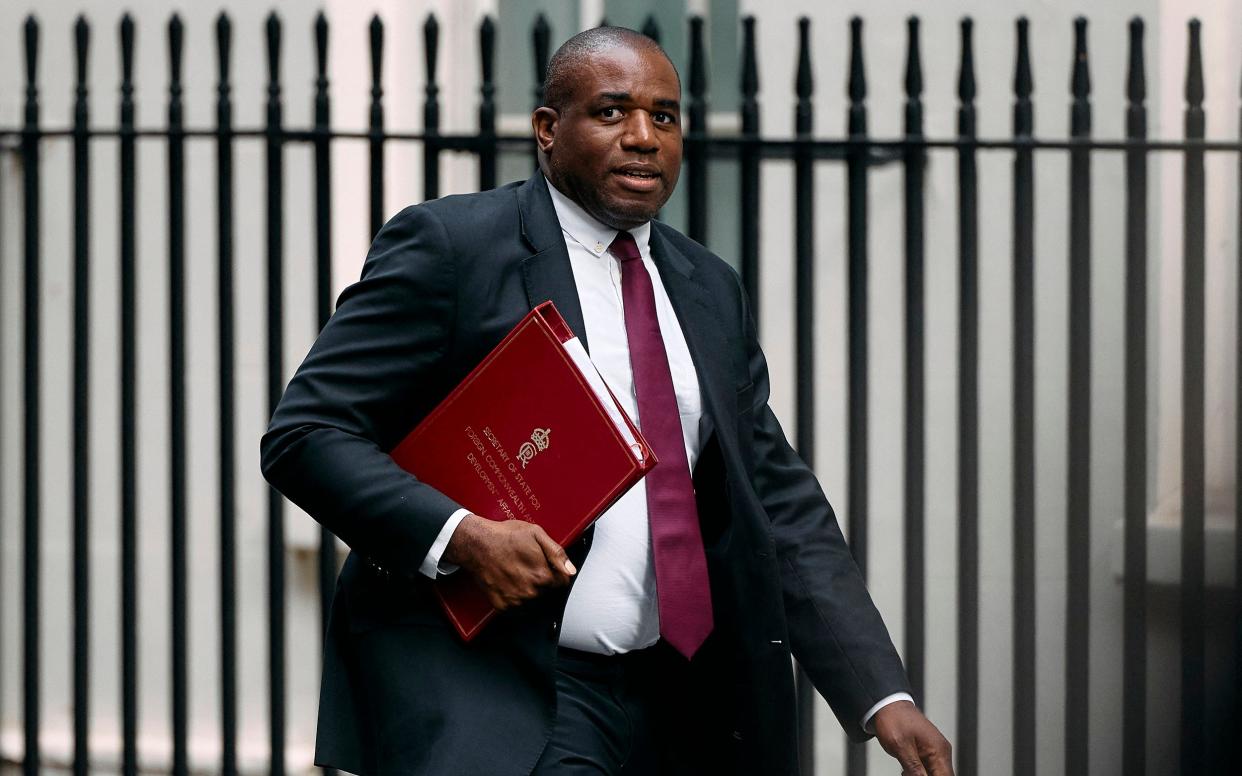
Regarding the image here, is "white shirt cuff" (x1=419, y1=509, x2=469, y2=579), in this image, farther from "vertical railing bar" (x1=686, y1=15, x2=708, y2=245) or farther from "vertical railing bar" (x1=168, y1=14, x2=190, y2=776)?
"vertical railing bar" (x1=168, y1=14, x2=190, y2=776)

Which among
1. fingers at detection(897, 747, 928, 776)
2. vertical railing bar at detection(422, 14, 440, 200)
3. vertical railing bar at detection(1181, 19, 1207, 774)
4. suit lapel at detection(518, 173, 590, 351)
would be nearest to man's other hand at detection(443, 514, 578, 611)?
suit lapel at detection(518, 173, 590, 351)

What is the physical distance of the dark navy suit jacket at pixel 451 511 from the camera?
1.89 meters

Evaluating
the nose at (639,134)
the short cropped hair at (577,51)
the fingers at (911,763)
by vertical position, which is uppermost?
the short cropped hair at (577,51)

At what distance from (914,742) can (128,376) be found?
2.47m

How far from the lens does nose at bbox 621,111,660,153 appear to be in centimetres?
207

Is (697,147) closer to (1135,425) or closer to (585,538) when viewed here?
(1135,425)

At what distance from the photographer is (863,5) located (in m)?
4.64

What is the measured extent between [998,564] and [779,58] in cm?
178

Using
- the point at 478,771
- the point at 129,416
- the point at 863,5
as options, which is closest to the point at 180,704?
the point at 129,416

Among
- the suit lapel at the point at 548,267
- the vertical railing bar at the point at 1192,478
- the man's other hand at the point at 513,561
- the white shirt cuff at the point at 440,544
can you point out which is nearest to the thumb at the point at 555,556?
the man's other hand at the point at 513,561

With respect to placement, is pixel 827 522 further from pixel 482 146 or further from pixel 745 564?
pixel 482 146

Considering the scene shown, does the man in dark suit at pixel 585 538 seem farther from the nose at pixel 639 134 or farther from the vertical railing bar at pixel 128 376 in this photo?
the vertical railing bar at pixel 128 376

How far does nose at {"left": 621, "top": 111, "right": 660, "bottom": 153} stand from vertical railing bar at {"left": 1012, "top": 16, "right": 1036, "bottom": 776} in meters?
1.74

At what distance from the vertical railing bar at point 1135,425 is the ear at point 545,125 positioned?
1940 millimetres
